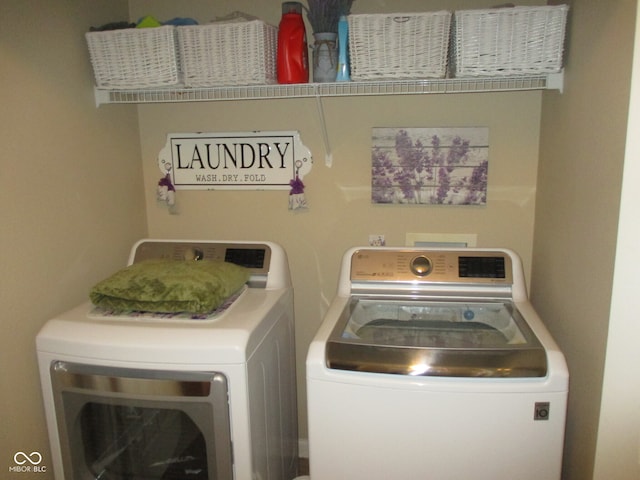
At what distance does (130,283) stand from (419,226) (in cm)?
114

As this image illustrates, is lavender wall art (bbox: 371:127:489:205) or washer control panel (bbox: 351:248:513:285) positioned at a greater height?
lavender wall art (bbox: 371:127:489:205)

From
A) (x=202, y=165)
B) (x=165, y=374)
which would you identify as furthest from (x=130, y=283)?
(x=202, y=165)

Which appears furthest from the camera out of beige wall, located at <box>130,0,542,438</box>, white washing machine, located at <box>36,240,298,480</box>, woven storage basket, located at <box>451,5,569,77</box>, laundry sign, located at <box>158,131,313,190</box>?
laundry sign, located at <box>158,131,313,190</box>

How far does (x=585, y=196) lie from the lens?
1341 millimetres

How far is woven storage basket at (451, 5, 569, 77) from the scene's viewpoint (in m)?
1.43

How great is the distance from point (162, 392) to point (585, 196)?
1.31 m

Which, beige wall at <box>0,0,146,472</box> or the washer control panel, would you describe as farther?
the washer control panel

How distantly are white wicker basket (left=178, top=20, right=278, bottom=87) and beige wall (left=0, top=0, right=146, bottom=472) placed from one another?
1.33 ft

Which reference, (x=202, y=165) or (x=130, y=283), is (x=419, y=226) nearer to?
(x=202, y=165)

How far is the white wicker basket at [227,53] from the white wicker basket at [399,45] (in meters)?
0.30

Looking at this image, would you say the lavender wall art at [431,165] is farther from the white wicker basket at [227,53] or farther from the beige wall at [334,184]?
the white wicker basket at [227,53]

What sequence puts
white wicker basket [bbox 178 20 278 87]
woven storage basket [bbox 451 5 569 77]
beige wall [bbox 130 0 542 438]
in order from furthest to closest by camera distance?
beige wall [bbox 130 0 542 438], white wicker basket [bbox 178 20 278 87], woven storage basket [bbox 451 5 569 77]

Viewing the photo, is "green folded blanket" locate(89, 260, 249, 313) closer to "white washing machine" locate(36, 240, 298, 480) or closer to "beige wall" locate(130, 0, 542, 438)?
"white washing machine" locate(36, 240, 298, 480)

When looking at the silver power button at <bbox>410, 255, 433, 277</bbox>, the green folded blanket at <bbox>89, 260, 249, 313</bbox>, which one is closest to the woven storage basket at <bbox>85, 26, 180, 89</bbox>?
the green folded blanket at <bbox>89, 260, 249, 313</bbox>
